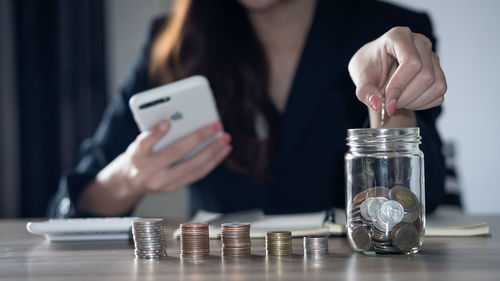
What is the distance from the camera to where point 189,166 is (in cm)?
137

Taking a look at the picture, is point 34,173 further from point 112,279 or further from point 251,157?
point 112,279

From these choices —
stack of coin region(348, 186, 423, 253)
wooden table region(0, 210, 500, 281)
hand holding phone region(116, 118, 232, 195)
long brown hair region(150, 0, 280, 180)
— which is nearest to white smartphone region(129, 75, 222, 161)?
hand holding phone region(116, 118, 232, 195)

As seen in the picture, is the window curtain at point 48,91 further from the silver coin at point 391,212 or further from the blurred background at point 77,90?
the silver coin at point 391,212

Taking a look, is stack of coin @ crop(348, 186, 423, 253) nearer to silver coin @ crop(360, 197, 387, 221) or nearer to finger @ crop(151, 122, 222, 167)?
silver coin @ crop(360, 197, 387, 221)

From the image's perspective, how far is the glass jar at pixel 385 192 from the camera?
744mm

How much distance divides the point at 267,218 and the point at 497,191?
2160 mm

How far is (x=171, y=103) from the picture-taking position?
4.33 feet

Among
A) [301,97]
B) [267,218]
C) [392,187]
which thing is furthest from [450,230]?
[301,97]

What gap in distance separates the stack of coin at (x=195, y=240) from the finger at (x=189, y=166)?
1.81ft

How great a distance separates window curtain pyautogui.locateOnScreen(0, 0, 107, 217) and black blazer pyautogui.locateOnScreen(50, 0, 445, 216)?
1233mm

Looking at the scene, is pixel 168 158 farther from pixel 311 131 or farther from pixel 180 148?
pixel 311 131

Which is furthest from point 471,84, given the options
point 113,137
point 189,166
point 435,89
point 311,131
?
point 435,89

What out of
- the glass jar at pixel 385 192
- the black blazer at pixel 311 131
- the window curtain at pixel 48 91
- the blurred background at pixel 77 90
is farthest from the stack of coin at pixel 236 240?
the window curtain at pixel 48 91

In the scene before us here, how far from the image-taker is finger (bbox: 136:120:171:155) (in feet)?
4.21
